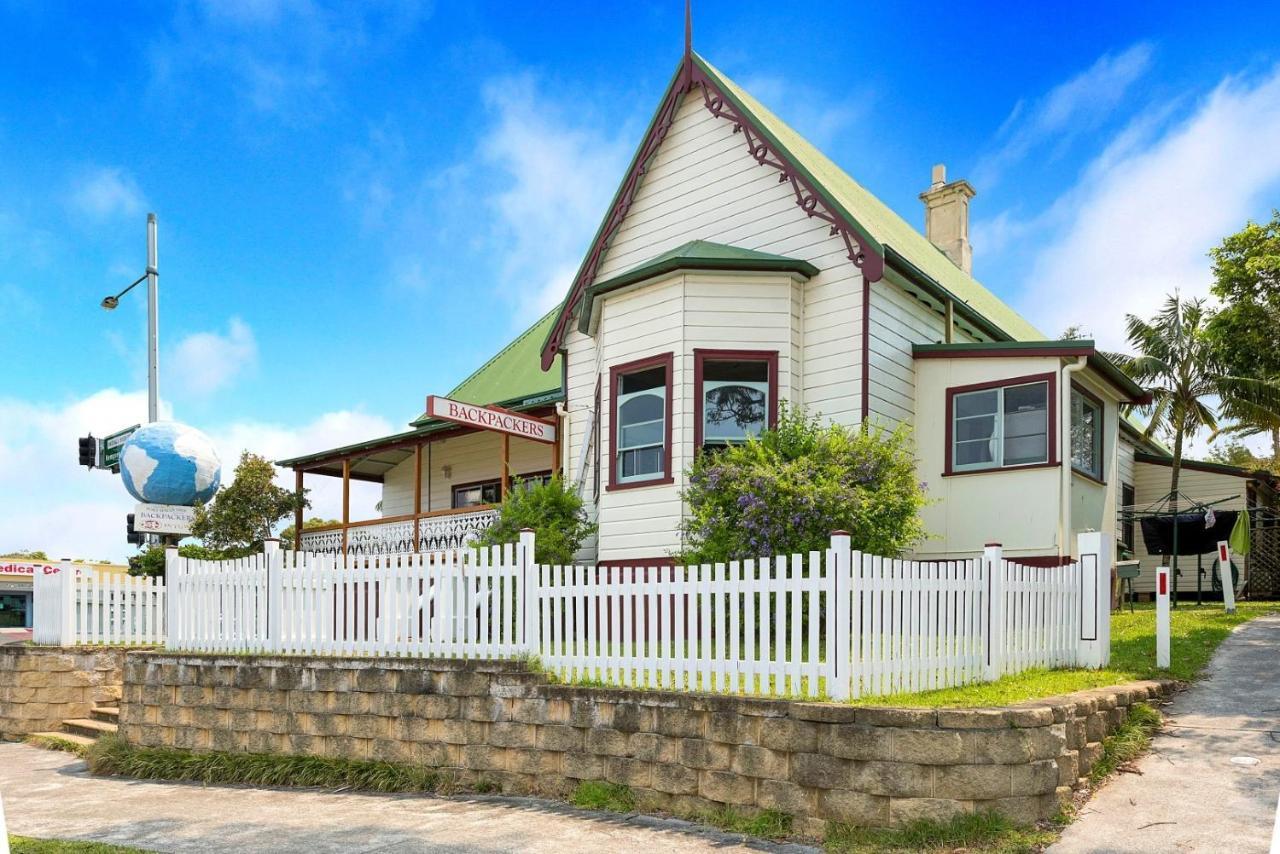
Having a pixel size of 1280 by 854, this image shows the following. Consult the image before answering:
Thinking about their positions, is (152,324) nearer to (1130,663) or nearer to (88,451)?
(88,451)

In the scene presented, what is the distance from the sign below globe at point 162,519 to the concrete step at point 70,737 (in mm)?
2871

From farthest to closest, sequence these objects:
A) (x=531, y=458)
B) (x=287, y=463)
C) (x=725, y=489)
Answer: (x=287, y=463) < (x=531, y=458) < (x=725, y=489)

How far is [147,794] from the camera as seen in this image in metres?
10.3

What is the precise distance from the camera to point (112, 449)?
18.2m

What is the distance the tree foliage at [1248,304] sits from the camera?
829 inches

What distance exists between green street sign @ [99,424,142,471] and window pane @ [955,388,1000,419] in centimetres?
1348

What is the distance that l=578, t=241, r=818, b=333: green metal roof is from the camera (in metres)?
14.4

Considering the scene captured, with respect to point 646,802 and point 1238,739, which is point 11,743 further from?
point 1238,739

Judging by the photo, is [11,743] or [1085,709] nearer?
[1085,709]

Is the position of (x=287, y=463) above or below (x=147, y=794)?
above

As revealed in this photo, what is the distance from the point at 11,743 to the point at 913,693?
13.0 meters

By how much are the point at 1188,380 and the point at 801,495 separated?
1626 cm

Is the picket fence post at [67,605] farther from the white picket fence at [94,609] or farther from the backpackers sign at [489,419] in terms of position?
the backpackers sign at [489,419]

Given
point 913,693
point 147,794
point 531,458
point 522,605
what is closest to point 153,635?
point 147,794
